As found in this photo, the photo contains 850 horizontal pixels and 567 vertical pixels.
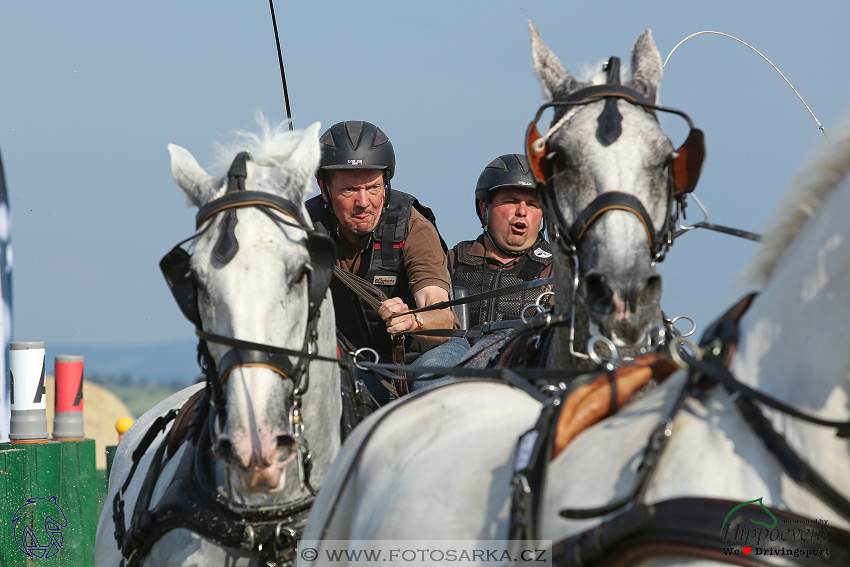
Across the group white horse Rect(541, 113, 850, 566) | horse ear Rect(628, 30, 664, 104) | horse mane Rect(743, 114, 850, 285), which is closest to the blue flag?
horse ear Rect(628, 30, 664, 104)

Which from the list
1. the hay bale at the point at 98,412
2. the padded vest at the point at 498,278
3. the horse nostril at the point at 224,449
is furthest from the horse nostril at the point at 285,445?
the hay bale at the point at 98,412

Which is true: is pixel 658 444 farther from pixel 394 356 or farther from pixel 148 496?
pixel 394 356

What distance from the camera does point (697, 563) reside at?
1806 millimetres

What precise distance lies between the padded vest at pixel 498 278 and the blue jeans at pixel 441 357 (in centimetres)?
68

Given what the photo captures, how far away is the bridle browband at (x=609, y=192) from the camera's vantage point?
3521 mm

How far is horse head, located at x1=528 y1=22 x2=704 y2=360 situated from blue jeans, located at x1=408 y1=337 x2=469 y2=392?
1657 mm

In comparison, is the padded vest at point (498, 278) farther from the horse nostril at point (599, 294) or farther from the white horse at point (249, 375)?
the horse nostril at point (599, 294)

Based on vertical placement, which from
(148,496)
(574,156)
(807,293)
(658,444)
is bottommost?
(148,496)

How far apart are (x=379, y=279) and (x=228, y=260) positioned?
241 centimetres

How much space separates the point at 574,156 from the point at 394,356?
1.98 meters

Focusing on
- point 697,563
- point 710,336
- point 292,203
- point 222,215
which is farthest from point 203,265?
point 697,563

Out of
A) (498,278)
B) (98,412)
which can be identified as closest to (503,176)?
(498,278)

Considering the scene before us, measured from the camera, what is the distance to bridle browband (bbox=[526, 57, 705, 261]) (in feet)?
11.6

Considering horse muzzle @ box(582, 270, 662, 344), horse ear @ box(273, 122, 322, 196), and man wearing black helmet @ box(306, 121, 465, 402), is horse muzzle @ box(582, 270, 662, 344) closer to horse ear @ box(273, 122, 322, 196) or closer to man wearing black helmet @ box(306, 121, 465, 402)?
horse ear @ box(273, 122, 322, 196)
